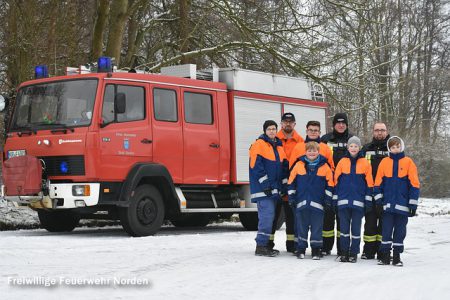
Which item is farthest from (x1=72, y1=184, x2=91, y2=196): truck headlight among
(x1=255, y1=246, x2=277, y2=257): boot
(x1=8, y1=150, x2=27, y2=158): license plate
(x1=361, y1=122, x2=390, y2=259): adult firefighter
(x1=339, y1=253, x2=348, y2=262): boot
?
(x1=361, y1=122, x2=390, y2=259): adult firefighter

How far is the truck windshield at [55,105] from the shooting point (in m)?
13.1

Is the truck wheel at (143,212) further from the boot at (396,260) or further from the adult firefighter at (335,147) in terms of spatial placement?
the boot at (396,260)

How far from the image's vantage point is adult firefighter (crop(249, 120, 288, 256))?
10.7 meters

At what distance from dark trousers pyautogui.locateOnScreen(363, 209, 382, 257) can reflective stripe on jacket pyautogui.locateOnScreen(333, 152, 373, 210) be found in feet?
0.77

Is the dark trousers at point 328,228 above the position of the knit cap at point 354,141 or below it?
below

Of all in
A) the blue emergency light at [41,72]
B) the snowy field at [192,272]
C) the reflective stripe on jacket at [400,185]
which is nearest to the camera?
the snowy field at [192,272]

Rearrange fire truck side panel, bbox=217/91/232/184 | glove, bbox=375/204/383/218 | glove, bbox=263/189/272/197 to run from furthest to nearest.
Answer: fire truck side panel, bbox=217/91/232/184, glove, bbox=263/189/272/197, glove, bbox=375/204/383/218

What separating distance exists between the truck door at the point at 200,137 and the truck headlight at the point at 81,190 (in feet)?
6.95

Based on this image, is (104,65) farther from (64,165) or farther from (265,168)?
(265,168)

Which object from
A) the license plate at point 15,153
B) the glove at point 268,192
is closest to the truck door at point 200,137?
the license plate at point 15,153

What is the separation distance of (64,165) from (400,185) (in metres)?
5.56

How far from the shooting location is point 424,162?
1532 inches

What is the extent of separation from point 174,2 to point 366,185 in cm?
1317

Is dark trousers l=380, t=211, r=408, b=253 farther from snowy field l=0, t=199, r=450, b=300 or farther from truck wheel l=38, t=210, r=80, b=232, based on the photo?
truck wheel l=38, t=210, r=80, b=232
